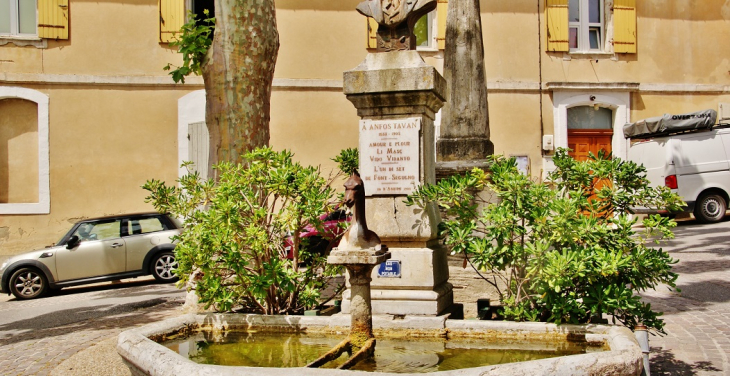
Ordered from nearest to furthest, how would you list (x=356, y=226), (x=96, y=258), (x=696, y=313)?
(x=356, y=226), (x=696, y=313), (x=96, y=258)

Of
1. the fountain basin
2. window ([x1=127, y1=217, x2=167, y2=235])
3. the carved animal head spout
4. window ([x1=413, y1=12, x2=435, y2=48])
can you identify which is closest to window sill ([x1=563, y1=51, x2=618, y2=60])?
window ([x1=413, y1=12, x2=435, y2=48])

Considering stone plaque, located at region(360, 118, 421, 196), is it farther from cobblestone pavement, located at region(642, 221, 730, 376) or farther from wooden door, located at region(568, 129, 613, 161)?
wooden door, located at region(568, 129, 613, 161)

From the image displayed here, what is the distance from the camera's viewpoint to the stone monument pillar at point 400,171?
18.8 ft

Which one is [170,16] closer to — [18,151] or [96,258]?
[18,151]

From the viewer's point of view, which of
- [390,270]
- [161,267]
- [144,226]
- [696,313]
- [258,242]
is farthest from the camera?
[144,226]

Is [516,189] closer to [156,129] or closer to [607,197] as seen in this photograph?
[607,197]

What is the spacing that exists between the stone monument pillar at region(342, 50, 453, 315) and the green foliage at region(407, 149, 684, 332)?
1.11 ft

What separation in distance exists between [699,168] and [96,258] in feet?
41.9

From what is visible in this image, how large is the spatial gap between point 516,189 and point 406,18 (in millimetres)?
1860

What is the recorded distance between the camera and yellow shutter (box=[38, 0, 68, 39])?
1588cm

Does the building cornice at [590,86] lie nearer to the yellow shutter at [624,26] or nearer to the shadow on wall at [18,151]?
the yellow shutter at [624,26]

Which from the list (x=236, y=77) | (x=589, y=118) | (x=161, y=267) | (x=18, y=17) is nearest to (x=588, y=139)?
(x=589, y=118)

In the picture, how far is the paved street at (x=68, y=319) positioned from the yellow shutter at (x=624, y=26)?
40.0 feet

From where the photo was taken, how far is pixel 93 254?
12.3 metres
